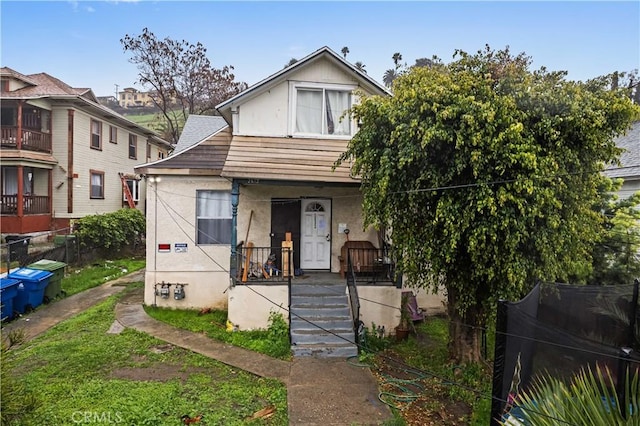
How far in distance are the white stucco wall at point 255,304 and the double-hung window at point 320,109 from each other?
14.8 ft

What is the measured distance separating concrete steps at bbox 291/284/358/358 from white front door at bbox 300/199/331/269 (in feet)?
4.83

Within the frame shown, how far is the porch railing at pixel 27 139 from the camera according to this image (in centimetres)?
1622

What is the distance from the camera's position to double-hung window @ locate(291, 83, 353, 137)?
1020 cm

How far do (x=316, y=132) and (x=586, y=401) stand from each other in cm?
863

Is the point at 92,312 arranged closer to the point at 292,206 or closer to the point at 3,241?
the point at 292,206

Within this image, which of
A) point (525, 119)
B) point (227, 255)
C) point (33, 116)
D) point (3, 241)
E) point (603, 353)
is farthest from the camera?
point (33, 116)

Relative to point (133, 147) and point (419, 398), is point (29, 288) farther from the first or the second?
point (133, 147)

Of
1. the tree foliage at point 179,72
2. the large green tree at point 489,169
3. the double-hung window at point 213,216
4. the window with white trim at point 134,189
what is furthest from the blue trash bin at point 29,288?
the tree foliage at point 179,72

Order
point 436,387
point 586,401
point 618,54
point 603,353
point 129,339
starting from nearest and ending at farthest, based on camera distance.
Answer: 1. point 586,401
2. point 603,353
3. point 436,387
4. point 129,339
5. point 618,54

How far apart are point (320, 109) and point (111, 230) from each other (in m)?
11.9

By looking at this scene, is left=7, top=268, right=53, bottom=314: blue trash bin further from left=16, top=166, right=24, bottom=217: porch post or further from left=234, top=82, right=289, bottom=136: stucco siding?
left=16, top=166, right=24, bottom=217: porch post

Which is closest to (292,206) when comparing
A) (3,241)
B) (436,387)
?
(436,387)

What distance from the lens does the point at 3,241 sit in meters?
15.1

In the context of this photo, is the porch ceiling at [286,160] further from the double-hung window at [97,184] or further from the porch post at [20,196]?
the double-hung window at [97,184]
